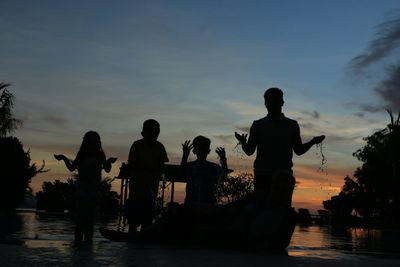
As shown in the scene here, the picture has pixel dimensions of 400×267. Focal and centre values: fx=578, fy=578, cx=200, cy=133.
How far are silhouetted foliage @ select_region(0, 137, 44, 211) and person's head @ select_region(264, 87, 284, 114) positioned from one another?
2770cm

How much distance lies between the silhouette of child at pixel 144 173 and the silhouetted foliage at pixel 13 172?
25996 millimetres

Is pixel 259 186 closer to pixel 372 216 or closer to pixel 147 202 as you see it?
pixel 147 202

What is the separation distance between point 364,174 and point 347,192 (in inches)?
106

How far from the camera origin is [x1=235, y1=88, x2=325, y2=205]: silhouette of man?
6027 millimetres

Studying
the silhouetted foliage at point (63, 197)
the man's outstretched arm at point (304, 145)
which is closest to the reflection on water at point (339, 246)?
the man's outstretched arm at point (304, 145)

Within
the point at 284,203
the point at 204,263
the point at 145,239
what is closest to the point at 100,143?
the point at 145,239

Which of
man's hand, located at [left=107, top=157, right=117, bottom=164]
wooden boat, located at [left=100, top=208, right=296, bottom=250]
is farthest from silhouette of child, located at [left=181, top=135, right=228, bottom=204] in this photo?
wooden boat, located at [left=100, top=208, right=296, bottom=250]

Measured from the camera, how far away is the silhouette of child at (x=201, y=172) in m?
7.54

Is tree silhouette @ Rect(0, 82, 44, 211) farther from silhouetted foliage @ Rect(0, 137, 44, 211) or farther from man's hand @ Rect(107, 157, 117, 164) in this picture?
man's hand @ Rect(107, 157, 117, 164)

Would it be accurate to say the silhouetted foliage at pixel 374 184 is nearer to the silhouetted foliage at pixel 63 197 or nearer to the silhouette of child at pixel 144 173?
the silhouetted foliage at pixel 63 197

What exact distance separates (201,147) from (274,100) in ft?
5.97

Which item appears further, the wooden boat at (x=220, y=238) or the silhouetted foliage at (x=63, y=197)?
the silhouetted foliage at (x=63, y=197)

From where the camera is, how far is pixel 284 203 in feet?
18.1

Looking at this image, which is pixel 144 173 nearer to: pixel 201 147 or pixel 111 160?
pixel 111 160
